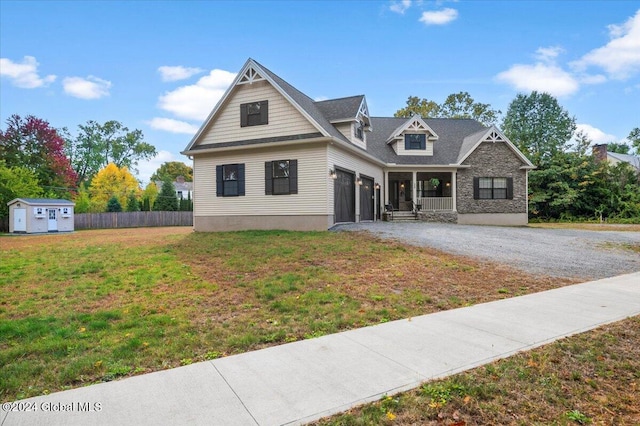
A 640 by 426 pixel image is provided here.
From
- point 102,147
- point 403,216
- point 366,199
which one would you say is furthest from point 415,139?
point 102,147

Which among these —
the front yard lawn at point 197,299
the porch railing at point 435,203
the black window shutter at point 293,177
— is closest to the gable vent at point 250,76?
the black window shutter at point 293,177

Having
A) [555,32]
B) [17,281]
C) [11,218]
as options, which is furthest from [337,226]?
[11,218]

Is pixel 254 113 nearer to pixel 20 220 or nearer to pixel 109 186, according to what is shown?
pixel 20 220

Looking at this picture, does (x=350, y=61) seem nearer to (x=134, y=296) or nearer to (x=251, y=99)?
(x=251, y=99)

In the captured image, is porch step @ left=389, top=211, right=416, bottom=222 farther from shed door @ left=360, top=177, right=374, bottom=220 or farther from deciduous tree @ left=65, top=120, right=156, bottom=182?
deciduous tree @ left=65, top=120, right=156, bottom=182

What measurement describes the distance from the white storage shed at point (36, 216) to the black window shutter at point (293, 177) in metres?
20.6

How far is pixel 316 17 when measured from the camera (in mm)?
15227

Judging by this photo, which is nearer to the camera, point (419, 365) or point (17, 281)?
point (419, 365)

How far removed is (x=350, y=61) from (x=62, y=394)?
18.9 m

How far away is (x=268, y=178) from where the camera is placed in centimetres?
1493

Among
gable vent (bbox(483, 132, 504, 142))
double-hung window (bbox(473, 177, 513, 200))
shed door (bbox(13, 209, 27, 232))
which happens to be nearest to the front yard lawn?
double-hung window (bbox(473, 177, 513, 200))

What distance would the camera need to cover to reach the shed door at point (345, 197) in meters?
14.9

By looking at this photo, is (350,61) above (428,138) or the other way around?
above

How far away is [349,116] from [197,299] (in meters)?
12.9
